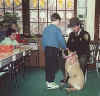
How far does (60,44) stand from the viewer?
4.66 metres

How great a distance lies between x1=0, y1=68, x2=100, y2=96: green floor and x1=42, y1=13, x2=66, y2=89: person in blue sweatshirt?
29 centimetres

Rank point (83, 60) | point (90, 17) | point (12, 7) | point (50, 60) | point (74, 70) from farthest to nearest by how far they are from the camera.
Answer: point (12, 7), point (90, 17), point (50, 60), point (83, 60), point (74, 70)

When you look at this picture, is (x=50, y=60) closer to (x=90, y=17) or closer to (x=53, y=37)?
(x=53, y=37)

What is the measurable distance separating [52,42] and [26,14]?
2.73 m

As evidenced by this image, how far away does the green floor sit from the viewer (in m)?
4.41

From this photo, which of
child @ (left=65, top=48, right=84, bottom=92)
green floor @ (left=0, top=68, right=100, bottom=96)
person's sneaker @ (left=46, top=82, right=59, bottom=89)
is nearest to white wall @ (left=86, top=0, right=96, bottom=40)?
green floor @ (left=0, top=68, right=100, bottom=96)

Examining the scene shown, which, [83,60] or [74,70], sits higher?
[83,60]

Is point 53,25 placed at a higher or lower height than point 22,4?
lower

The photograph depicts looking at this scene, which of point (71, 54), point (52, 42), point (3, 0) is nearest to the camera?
point (71, 54)

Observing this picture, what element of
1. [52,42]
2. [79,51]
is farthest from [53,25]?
[79,51]

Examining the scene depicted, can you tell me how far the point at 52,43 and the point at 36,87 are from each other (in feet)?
3.33

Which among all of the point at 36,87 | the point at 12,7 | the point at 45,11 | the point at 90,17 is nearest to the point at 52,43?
the point at 36,87

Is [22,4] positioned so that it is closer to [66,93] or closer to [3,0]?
[3,0]

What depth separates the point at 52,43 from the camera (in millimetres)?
4648
